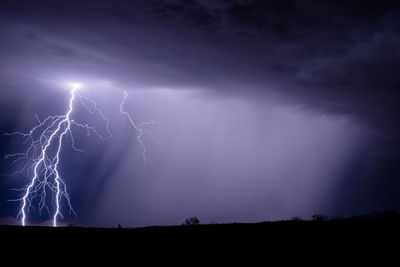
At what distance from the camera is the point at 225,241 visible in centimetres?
736

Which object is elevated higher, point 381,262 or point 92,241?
point 92,241

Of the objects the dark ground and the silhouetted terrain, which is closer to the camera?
the dark ground

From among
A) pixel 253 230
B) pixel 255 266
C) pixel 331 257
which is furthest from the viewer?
pixel 253 230

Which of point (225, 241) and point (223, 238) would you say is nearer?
point (225, 241)

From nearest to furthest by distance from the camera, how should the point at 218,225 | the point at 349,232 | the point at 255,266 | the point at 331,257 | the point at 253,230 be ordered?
1. the point at 255,266
2. the point at 331,257
3. the point at 349,232
4. the point at 253,230
5. the point at 218,225

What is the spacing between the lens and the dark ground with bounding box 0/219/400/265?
634 cm

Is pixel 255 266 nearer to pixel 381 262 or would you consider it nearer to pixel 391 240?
pixel 381 262

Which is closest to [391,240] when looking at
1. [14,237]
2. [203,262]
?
[203,262]

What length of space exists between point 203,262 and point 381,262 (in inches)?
124

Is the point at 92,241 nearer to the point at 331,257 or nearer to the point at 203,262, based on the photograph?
the point at 203,262

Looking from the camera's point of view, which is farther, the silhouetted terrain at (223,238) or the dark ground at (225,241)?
the silhouetted terrain at (223,238)

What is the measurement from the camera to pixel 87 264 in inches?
229

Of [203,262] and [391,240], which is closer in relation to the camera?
[203,262]

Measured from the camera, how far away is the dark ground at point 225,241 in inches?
249
